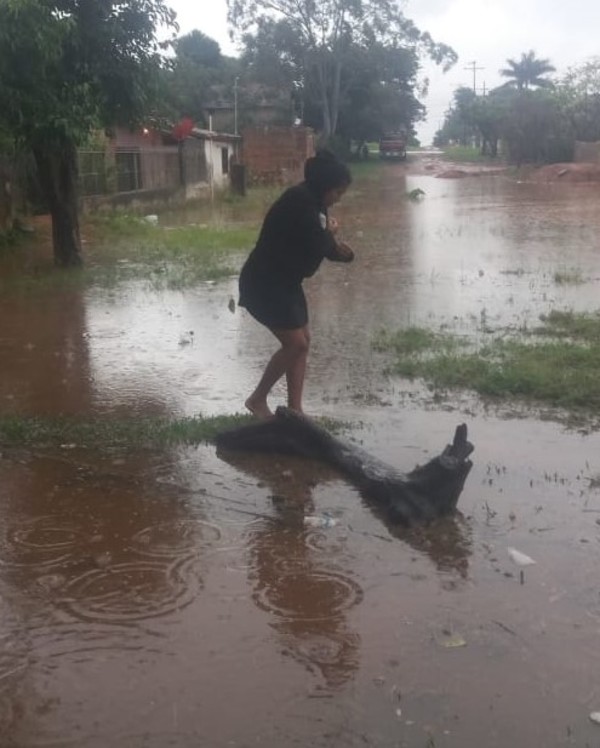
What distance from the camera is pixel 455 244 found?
17078mm

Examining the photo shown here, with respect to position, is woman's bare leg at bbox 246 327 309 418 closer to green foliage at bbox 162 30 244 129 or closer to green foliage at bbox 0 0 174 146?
green foliage at bbox 0 0 174 146

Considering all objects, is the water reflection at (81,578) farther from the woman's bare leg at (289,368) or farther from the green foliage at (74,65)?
the green foliage at (74,65)

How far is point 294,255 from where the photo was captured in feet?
17.6

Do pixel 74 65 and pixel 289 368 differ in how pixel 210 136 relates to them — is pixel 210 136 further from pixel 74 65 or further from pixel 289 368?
pixel 289 368

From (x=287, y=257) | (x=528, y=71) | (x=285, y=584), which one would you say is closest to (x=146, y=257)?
(x=287, y=257)

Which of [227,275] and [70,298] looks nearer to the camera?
[70,298]

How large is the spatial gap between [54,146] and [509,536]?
953 cm

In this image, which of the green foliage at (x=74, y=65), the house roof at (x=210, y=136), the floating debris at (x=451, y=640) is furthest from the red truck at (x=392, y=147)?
the floating debris at (x=451, y=640)

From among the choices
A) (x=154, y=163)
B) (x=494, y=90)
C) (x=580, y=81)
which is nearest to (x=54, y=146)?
(x=154, y=163)

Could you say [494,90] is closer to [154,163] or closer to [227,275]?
[154,163]

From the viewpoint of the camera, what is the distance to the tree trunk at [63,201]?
43.9ft

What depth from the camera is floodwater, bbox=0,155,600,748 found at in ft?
10.2

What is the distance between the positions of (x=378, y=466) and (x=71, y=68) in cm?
891

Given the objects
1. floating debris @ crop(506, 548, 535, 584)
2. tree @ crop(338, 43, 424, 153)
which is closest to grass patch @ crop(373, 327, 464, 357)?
floating debris @ crop(506, 548, 535, 584)
